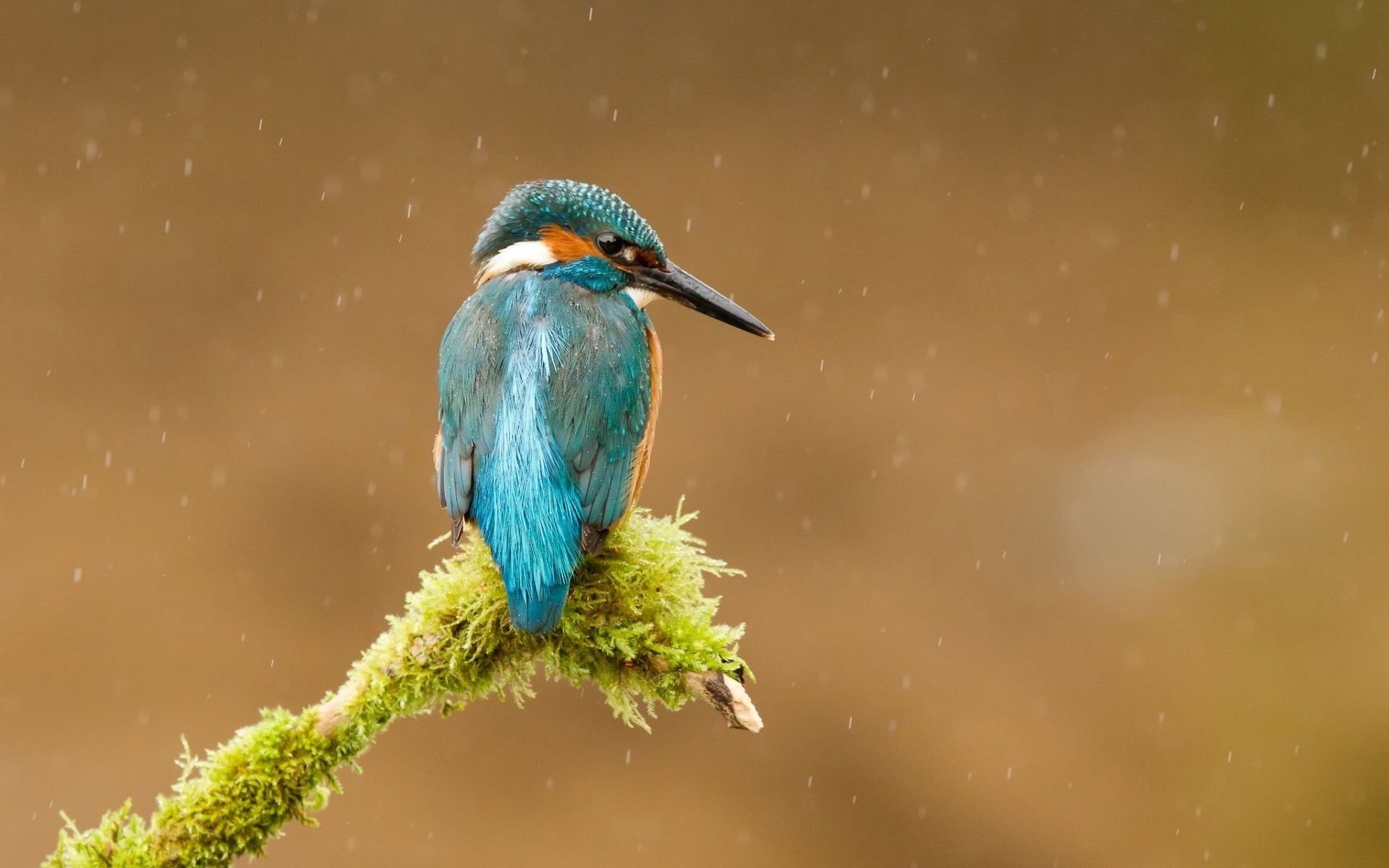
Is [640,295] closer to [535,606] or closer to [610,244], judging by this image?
[610,244]

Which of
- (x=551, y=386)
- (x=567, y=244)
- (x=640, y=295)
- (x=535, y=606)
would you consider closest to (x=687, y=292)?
(x=640, y=295)

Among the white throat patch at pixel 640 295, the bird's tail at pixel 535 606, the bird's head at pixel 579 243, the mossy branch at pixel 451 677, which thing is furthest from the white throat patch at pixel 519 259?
the bird's tail at pixel 535 606

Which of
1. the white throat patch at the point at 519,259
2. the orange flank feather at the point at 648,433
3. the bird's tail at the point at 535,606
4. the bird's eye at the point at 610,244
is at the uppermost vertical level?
the bird's eye at the point at 610,244

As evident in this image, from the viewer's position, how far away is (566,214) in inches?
56.8

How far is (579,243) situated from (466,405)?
26cm

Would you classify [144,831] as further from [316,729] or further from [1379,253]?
[1379,253]

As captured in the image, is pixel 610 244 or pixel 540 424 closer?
pixel 540 424

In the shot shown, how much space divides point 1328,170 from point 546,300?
3.92 meters

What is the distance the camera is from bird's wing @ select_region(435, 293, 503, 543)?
51.6 inches

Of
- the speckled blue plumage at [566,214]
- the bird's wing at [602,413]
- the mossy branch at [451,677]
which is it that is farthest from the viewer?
the speckled blue plumage at [566,214]

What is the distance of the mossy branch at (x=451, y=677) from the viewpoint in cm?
119

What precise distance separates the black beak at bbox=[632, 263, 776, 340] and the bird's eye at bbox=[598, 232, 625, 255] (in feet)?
0.12

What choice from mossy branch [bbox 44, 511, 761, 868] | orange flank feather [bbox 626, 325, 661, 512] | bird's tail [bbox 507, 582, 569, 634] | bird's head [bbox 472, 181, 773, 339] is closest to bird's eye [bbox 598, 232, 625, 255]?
bird's head [bbox 472, 181, 773, 339]

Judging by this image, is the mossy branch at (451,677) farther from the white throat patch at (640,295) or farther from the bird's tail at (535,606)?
the white throat patch at (640,295)
